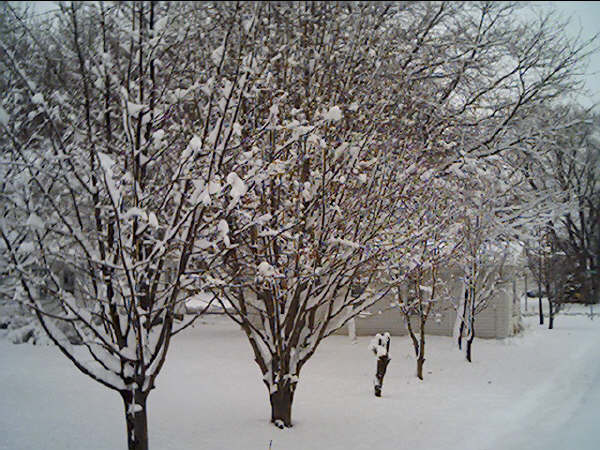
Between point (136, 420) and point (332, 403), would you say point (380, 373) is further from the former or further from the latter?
point (136, 420)

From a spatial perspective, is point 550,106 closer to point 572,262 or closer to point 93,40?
point 93,40

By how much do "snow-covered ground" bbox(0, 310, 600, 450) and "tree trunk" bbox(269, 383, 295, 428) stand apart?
0.18m

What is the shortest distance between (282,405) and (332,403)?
7.69 ft

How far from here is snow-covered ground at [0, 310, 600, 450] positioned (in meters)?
6.73

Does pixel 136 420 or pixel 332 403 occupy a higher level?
pixel 136 420

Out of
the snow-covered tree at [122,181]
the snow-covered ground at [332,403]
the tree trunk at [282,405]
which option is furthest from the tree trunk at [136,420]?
the tree trunk at [282,405]

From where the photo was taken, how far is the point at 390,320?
59.9 feet

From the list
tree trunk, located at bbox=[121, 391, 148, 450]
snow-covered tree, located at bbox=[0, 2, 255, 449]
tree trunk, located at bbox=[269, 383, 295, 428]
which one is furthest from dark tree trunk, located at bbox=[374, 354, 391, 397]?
tree trunk, located at bbox=[121, 391, 148, 450]

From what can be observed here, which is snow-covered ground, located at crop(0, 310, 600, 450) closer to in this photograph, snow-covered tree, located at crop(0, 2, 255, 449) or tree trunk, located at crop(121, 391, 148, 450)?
tree trunk, located at crop(121, 391, 148, 450)

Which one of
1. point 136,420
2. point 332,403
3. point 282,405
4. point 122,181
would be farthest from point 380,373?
point 122,181

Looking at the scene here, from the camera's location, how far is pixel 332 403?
9.30m

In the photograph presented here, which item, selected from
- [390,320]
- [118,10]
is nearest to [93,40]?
[118,10]

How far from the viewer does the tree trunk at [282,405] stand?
7172 millimetres

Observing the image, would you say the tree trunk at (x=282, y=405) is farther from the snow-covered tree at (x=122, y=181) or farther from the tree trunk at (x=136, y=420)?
the tree trunk at (x=136, y=420)
